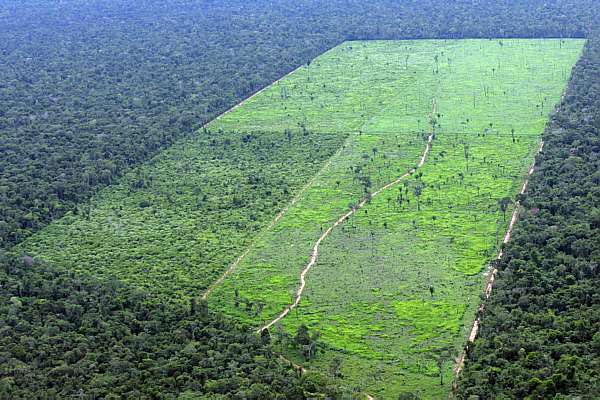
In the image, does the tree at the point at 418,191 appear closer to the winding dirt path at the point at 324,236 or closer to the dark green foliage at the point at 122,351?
the winding dirt path at the point at 324,236

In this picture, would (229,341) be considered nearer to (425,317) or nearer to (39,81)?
(425,317)

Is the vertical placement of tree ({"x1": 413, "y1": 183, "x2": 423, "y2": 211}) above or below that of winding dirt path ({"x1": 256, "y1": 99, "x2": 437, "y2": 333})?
above

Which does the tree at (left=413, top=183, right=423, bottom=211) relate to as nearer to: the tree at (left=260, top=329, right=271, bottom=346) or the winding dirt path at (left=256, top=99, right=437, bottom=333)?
the winding dirt path at (left=256, top=99, right=437, bottom=333)

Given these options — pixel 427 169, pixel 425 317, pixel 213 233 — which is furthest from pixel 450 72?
pixel 425 317

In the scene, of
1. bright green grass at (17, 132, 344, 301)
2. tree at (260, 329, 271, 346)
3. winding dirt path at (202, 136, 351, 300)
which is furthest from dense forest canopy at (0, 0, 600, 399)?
winding dirt path at (202, 136, 351, 300)

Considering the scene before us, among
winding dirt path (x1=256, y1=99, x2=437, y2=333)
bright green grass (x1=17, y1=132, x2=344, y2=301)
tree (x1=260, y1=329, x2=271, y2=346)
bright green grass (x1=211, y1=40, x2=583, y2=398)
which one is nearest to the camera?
tree (x1=260, y1=329, x2=271, y2=346)
